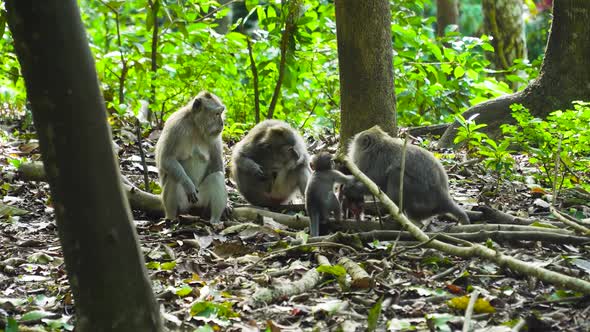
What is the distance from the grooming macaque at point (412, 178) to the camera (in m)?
6.29

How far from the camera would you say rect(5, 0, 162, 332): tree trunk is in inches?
125

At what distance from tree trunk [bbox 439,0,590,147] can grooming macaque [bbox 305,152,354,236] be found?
3.82 metres

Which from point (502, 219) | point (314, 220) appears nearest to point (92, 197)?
point (314, 220)

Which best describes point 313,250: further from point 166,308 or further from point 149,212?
point 149,212

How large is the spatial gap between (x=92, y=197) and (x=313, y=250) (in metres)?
2.44

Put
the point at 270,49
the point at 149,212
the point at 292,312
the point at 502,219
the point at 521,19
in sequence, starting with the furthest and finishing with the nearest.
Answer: the point at 521,19 < the point at 270,49 < the point at 149,212 < the point at 502,219 < the point at 292,312

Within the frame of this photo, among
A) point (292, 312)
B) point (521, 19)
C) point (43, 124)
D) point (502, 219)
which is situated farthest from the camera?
point (521, 19)

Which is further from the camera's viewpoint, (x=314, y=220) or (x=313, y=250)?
(x=314, y=220)

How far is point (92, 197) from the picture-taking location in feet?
10.9

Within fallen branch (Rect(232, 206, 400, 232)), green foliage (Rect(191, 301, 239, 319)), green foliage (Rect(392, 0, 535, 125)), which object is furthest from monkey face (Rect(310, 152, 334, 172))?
green foliage (Rect(392, 0, 535, 125))

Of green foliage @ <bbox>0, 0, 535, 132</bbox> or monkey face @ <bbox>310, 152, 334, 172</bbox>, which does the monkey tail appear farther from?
green foliage @ <bbox>0, 0, 535, 132</bbox>

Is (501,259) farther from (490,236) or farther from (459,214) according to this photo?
(459,214)

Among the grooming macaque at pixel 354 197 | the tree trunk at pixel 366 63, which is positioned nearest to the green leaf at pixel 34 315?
the grooming macaque at pixel 354 197

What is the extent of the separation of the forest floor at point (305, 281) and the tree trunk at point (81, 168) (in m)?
0.75
